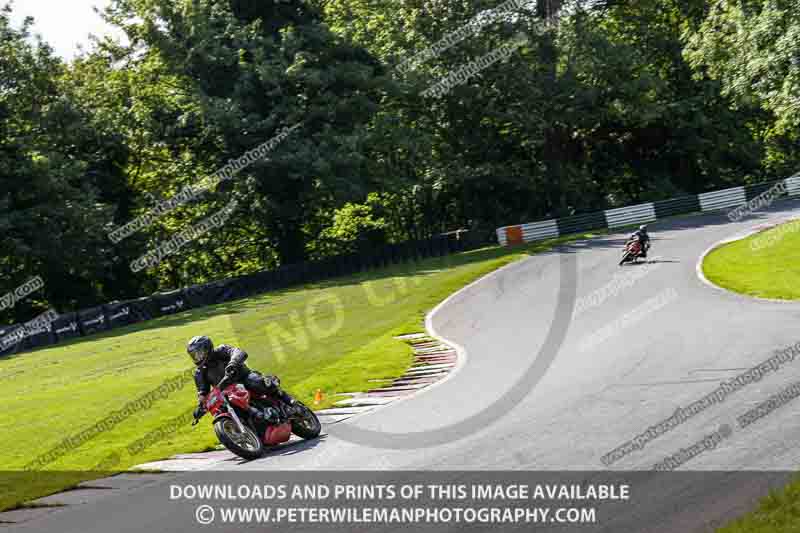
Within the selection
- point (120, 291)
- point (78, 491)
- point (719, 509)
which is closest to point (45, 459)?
point (78, 491)

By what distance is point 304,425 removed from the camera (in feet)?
47.3

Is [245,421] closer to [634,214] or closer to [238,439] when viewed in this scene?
[238,439]

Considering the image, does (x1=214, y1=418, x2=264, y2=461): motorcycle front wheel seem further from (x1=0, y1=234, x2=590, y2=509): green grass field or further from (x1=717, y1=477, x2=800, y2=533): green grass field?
(x1=717, y1=477, x2=800, y2=533): green grass field

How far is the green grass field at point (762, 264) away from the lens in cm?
2460

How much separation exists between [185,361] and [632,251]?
15.2 meters

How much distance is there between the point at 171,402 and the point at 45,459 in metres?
4.07

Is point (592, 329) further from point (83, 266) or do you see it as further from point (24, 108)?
point (24, 108)

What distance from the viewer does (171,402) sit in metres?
20.1

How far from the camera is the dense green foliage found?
4641cm

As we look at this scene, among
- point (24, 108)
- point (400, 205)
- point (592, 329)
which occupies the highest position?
point (24, 108)

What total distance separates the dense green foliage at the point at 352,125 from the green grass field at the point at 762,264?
7.70 m

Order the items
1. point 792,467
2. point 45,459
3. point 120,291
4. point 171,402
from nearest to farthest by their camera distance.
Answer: point 792,467, point 45,459, point 171,402, point 120,291

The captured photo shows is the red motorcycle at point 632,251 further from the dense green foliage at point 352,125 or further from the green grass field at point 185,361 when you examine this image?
the dense green foliage at point 352,125

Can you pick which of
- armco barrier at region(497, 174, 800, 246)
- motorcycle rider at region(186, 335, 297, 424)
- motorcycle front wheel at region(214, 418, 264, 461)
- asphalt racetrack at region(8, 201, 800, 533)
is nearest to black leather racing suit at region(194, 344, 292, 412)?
motorcycle rider at region(186, 335, 297, 424)
